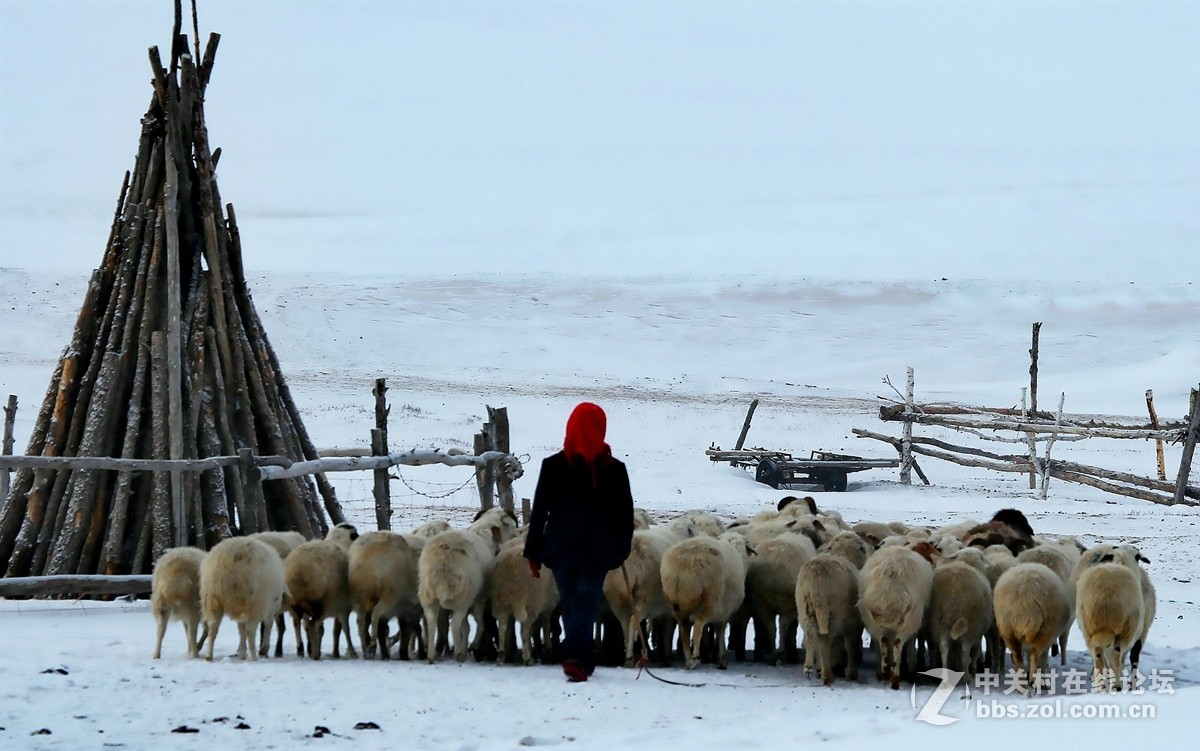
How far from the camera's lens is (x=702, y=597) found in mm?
8922

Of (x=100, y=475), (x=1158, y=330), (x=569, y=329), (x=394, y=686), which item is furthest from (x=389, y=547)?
(x=1158, y=330)

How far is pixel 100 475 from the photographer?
11.4 m

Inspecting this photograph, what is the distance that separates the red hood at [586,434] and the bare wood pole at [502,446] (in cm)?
558

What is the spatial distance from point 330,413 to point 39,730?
24.4 meters

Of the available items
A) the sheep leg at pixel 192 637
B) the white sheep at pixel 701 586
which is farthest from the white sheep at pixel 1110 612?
the sheep leg at pixel 192 637

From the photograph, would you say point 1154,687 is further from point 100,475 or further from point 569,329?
point 569,329

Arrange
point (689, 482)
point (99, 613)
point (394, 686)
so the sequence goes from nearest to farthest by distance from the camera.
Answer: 1. point (394, 686)
2. point (99, 613)
3. point (689, 482)

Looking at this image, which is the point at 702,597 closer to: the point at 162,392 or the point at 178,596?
the point at 178,596

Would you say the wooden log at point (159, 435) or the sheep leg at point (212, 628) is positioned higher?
the wooden log at point (159, 435)

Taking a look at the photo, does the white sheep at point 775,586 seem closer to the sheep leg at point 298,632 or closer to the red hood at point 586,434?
the red hood at point 586,434

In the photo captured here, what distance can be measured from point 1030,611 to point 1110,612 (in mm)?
480

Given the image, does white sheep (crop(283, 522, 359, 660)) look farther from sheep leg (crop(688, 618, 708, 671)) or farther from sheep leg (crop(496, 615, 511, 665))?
sheep leg (crop(688, 618, 708, 671))

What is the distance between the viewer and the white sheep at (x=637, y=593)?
29.9 ft

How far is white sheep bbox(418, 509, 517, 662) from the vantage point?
8828 millimetres
